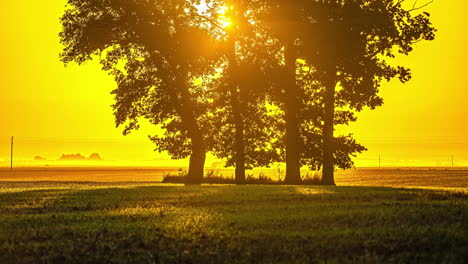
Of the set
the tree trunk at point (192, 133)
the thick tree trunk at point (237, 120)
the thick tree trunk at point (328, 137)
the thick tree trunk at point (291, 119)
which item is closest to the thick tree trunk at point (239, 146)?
the thick tree trunk at point (237, 120)

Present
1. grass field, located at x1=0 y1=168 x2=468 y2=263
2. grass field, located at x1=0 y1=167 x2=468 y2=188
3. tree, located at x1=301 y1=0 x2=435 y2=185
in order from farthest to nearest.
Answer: grass field, located at x1=0 y1=167 x2=468 y2=188, tree, located at x1=301 y1=0 x2=435 y2=185, grass field, located at x1=0 y1=168 x2=468 y2=263

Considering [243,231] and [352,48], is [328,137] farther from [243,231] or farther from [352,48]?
[243,231]

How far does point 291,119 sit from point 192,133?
26.2ft

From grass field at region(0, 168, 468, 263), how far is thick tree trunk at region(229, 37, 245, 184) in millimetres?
22323

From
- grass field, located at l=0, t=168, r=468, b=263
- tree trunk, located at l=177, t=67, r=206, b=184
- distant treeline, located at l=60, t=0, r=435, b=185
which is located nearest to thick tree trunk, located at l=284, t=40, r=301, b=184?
distant treeline, located at l=60, t=0, r=435, b=185

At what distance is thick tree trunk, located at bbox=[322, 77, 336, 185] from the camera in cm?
3884

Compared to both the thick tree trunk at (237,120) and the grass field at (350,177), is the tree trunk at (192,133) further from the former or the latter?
the grass field at (350,177)

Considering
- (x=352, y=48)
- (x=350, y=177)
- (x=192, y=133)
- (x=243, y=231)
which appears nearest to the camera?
(x=243, y=231)

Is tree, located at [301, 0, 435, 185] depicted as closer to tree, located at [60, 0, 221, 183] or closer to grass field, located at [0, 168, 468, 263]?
tree, located at [60, 0, 221, 183]

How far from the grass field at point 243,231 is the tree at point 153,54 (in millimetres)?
23439

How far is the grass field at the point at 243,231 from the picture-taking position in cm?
1050

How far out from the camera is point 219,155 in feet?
145

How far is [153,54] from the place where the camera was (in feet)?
138

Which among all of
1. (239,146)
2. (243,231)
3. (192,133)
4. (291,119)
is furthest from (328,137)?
(243,231)
